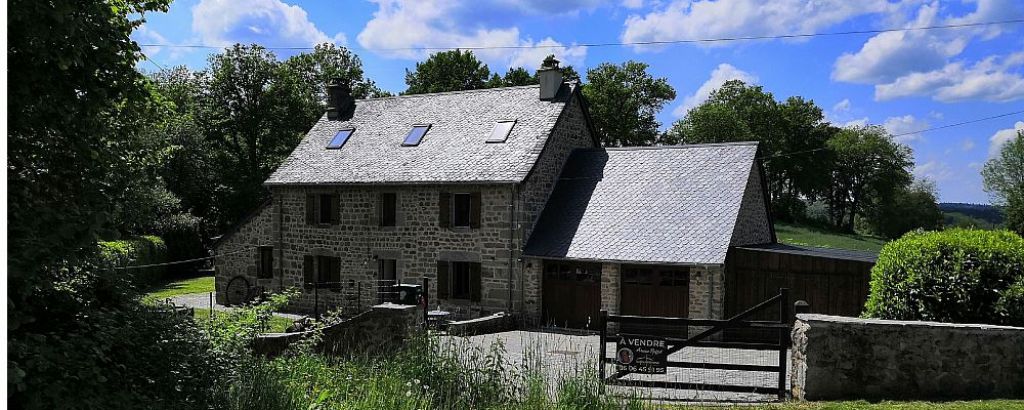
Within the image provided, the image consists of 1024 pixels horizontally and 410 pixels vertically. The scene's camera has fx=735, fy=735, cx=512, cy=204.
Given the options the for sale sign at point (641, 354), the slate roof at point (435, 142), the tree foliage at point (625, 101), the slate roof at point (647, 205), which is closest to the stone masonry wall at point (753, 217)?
the slate roof at point (647, 205)

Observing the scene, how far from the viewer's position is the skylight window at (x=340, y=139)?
24.8 meters

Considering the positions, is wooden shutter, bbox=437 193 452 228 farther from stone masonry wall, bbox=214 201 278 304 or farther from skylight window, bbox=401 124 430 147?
stone masonry wall, bbox=214 201 278 304

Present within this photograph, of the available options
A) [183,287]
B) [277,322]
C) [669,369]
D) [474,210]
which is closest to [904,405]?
[669,369]

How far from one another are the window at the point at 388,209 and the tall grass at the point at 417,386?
497 inches

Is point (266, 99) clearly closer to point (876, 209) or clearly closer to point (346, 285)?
point (346, 285)

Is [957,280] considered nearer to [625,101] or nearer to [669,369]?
[669,369]

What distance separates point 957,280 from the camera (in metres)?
10.1

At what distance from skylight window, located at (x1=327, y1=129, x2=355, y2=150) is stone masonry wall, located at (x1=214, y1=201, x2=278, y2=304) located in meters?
2.93

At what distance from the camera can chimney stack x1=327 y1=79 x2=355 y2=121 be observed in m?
26.8

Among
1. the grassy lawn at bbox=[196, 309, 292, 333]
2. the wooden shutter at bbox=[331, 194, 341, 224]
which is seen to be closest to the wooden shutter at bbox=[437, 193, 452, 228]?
the wooden shutter at bbox=[331, 194, 341, 224]

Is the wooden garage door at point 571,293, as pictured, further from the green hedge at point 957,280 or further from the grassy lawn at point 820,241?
the grassy lawn at point 820,241

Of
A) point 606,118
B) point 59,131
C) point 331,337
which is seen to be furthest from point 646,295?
point 606,118

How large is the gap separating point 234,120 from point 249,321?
32.4 m

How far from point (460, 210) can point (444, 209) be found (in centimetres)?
47
